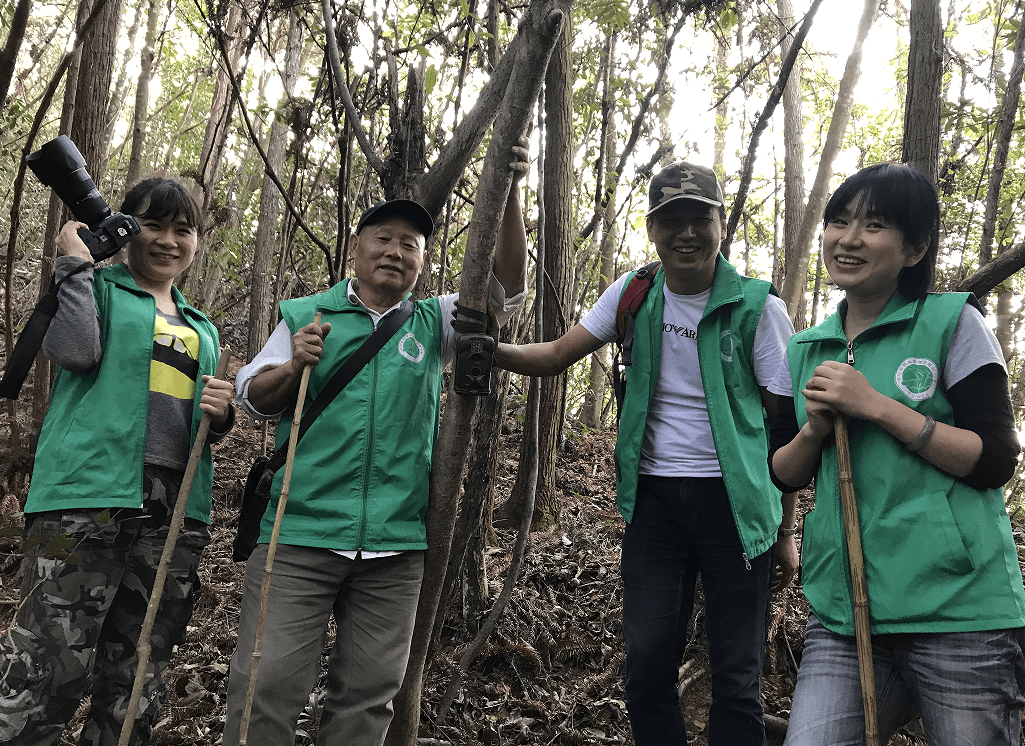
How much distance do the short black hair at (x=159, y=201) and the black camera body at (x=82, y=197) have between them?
155 mm

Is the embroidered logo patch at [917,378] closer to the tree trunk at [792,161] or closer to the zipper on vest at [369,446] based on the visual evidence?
the zipper on vest at [369,446]

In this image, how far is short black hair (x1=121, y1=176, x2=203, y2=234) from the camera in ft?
9.66

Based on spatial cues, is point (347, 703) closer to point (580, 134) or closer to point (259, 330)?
point (259, 330)

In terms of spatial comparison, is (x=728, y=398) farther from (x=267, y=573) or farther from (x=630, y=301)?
(x=267, y=573)

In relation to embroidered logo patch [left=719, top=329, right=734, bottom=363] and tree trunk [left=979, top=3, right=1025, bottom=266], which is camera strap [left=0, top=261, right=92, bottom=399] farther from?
tree trunk [left=979, top=3, right=1025, bottom=266]

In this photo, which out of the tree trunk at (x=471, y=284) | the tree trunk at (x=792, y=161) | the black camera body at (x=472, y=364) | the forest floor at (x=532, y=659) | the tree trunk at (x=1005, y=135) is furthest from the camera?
the tree trunk at (x=792, y=161)

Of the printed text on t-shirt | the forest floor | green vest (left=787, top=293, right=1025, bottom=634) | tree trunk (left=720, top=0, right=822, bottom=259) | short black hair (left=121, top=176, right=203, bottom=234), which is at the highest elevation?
tree trunk (left=720, top=0, right=822, bottom=259)

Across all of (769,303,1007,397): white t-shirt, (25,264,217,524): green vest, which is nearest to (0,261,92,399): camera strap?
(25,264,217,524): green vest

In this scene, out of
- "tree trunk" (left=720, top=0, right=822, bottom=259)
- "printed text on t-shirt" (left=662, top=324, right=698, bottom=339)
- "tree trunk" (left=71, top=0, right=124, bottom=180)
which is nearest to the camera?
"printed text on t-shirt" (left=662, top=324, right=698, bottom=339)

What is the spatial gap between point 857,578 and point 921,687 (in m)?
0.29

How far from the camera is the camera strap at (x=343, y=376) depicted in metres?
2.60

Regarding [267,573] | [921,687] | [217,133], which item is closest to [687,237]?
[921,687]

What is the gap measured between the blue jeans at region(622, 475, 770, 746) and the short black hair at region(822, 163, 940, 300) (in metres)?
1.01

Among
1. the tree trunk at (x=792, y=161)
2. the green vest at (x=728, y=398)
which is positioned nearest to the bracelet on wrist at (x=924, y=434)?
the green vest at (x=728, y=398)
